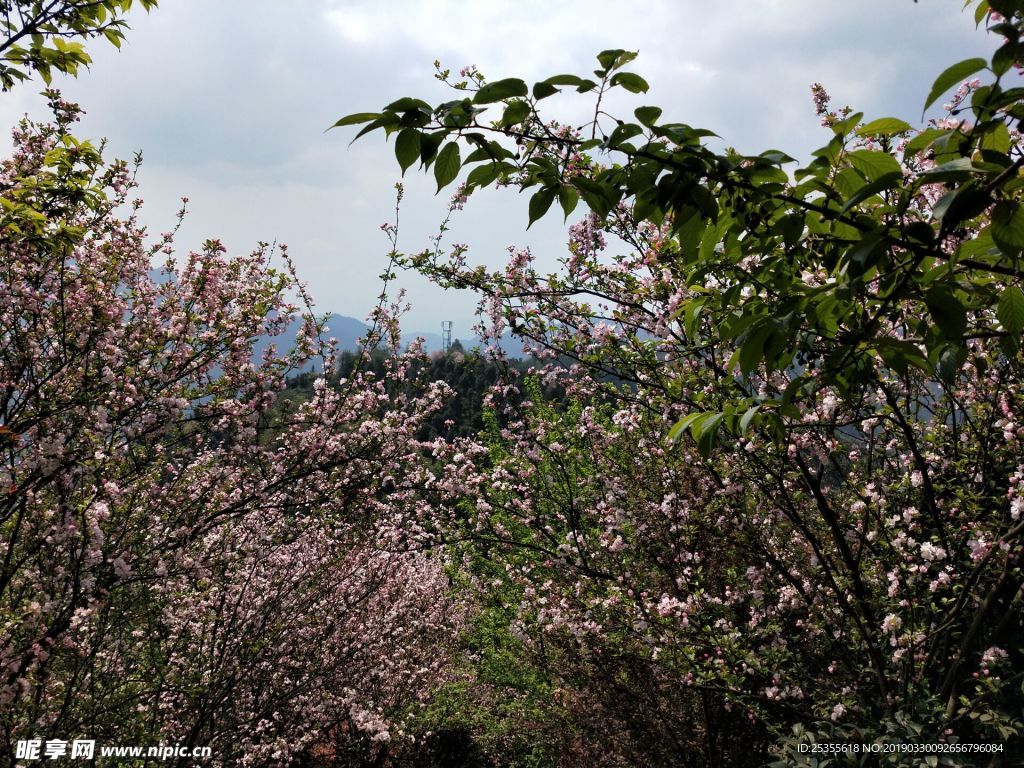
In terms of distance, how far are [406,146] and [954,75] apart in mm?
1144

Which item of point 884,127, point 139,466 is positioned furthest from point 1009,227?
point 139,466

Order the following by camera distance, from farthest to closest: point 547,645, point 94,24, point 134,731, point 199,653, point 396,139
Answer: point 547,645 → point 199,653 → point 134,731 → point 94,24 → point 396,139

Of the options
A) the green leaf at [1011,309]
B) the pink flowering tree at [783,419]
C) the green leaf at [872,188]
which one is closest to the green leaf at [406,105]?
the pink flowering tree at [783,419]

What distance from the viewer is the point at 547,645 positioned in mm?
9438

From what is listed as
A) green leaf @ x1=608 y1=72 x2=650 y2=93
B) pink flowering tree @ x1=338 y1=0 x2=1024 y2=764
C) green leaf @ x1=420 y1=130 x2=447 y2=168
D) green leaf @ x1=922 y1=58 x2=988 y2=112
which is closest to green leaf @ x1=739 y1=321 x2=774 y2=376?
pink flowering tree @ x1=338 y1=0 x2=1024 y2=764

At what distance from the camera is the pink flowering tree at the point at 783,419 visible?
142 centimetres

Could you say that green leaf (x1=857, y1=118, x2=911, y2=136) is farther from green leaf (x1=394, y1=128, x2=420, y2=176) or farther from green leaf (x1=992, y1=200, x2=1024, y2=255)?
green leaf (x1=394, y1=128, x2=420, y2=176)

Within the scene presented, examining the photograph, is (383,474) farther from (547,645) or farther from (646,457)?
(547,645)

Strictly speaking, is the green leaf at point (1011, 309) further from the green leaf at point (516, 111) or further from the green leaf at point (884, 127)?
the green leaf at point (516, 111)

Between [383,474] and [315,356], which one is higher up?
[315,356]

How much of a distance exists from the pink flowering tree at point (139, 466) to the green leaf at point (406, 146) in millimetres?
3225

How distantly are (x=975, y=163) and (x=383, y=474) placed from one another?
22.3 feet

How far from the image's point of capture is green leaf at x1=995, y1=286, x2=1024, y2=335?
153cm

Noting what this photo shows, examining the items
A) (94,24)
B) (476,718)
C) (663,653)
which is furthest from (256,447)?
(476,718)
